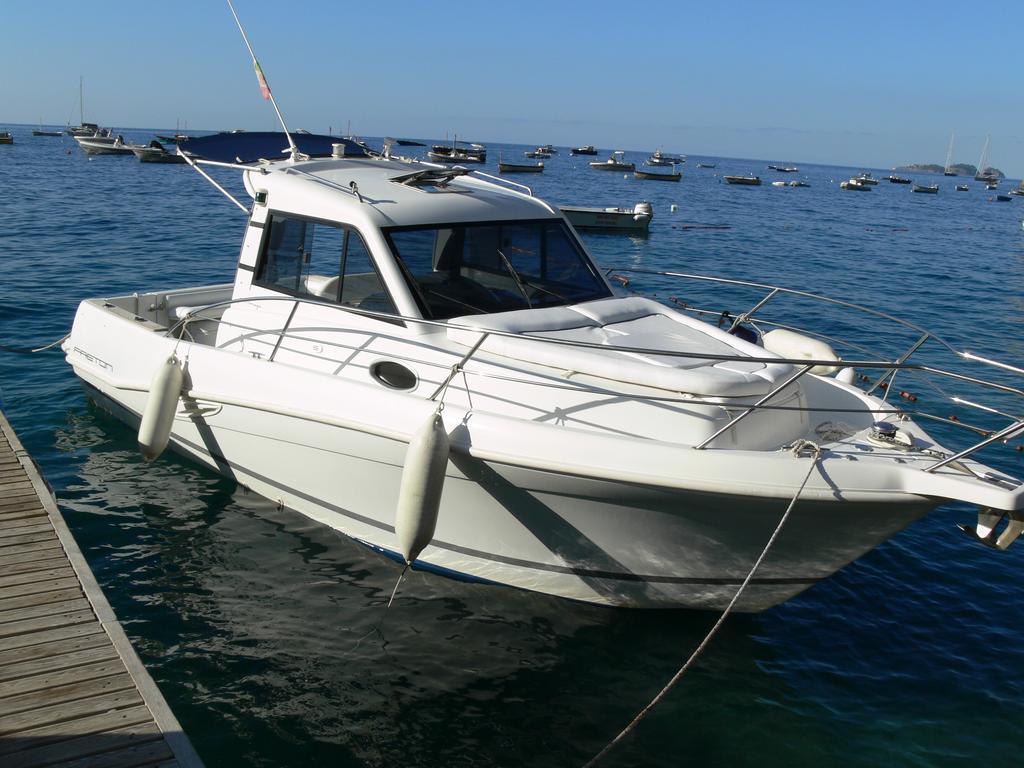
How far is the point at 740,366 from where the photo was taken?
6.34 m

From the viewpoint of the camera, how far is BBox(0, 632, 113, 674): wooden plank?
191 inches

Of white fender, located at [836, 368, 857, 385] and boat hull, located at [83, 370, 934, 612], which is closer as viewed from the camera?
boat hull, located at [83, 370, 934, 612]

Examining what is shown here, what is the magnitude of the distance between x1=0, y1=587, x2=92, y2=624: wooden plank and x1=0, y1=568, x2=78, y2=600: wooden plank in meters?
0.05

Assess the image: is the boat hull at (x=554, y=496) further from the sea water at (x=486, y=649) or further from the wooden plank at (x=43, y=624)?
the wooden plank at (x=43, y=624)

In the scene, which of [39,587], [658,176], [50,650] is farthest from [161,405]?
[658,176]

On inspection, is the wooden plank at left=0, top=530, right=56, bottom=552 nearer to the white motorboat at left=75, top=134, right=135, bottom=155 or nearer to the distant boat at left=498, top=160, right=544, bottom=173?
the white motorboat at left=75, top=134, right=135, bottom=155

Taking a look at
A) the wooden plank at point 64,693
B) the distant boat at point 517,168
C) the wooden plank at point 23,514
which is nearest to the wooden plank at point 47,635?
the wooden plank at point 64,693

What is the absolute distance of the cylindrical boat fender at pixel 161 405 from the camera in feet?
Answer: 23.2

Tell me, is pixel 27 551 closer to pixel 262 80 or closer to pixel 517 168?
pixel 262 80

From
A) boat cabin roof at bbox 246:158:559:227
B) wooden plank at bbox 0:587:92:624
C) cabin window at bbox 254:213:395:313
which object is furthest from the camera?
boat cabin roof at bbox 246:158:559:227

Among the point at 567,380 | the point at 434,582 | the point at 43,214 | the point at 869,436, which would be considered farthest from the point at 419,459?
the point at 43,214

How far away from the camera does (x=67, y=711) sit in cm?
448

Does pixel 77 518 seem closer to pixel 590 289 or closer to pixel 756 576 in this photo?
pixel 590 289

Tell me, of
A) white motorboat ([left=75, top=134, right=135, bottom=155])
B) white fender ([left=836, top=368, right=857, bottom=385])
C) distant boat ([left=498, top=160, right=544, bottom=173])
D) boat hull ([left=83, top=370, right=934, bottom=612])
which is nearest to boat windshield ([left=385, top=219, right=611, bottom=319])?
boat hull ([left=83, top=370, right=934, bottom=612])
